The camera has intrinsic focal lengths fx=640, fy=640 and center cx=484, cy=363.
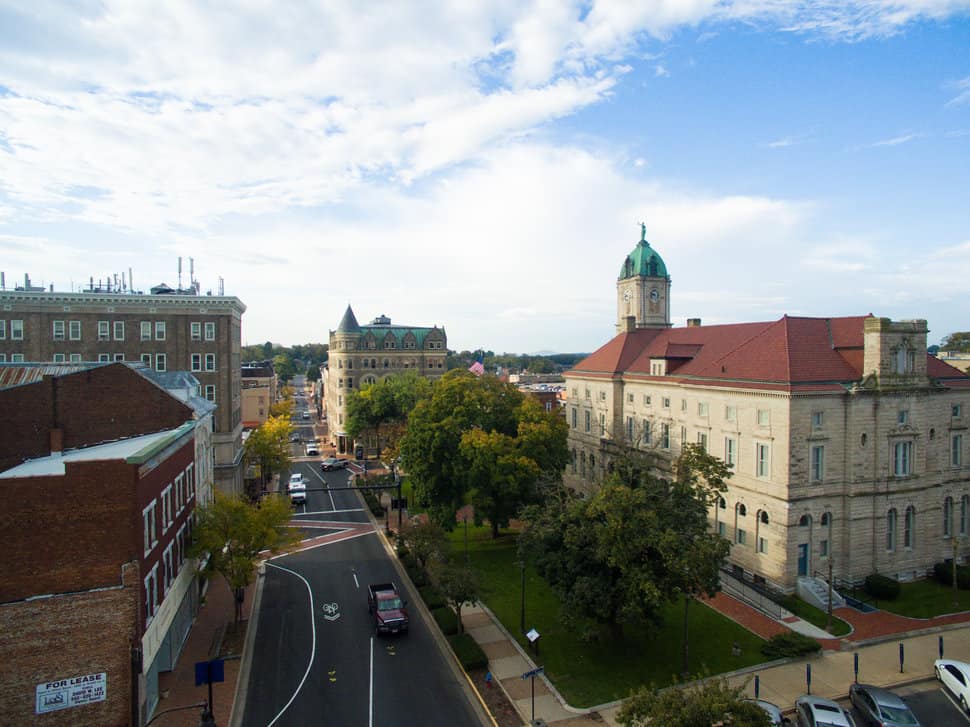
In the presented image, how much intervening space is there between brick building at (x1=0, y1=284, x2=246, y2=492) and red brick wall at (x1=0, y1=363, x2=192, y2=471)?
22649 mm

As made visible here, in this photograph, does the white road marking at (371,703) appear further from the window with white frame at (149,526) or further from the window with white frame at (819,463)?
the window with white frame at (819,463)

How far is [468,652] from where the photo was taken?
30.3 meters

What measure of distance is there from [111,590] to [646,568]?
2130 cm

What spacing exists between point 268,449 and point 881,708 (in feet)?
182

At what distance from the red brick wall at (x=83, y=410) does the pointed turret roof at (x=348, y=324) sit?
2615 inches

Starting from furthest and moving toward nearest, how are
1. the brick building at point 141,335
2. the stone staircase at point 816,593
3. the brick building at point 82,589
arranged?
the brick building at point 141,335 < the stone staircase at point 816,593 < the brick building at point 82,589

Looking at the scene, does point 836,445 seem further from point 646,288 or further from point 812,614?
point 646,288

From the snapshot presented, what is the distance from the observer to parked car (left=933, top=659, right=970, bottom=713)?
88.0 feet

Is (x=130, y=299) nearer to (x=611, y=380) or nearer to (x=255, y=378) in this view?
(x=611, y=380)

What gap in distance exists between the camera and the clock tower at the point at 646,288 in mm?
77625

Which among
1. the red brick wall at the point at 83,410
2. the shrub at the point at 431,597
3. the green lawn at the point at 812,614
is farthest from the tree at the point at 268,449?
the green lawn at the point at 812,614

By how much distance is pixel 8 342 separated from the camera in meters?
56.9

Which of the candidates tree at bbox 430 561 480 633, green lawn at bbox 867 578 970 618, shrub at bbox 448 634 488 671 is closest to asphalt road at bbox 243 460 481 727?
shrub at bbox 448 634 488 671

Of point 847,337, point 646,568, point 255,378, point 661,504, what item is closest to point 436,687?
point 646,568
